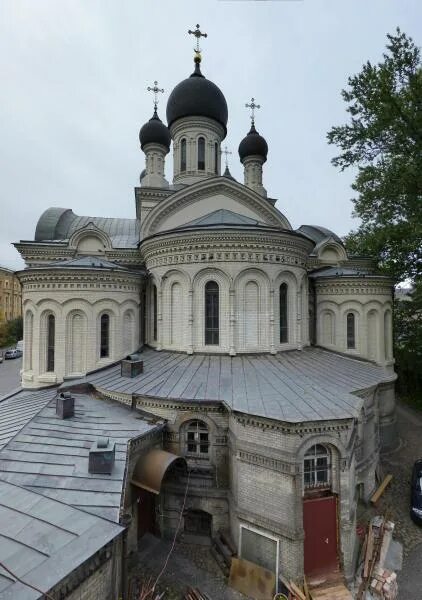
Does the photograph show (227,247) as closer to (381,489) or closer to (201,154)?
(381,489)

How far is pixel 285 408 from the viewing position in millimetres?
8227

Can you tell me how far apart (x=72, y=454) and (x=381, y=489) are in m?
9.78

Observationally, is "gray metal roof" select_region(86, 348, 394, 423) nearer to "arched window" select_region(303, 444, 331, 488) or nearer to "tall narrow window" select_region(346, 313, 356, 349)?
"arched window" select_region(303, 444, 331, 488)

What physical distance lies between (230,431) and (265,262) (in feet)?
20.3

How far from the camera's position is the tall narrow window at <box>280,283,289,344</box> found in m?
13.3

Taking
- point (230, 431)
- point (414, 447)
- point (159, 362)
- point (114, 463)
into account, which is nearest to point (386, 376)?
point (414, 447)

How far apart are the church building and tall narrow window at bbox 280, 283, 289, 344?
5cm

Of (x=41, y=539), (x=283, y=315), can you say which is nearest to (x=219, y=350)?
(x=283, y=315)

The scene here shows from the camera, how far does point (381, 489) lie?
11.1 metres

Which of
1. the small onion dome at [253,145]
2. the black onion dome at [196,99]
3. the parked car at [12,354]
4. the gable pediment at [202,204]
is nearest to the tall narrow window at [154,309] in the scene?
the gable pediment at [202,204]

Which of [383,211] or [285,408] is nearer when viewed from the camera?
[285,408]

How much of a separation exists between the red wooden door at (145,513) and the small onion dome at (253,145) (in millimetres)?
20582

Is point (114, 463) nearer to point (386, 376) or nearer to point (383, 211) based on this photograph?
point (386, 376)

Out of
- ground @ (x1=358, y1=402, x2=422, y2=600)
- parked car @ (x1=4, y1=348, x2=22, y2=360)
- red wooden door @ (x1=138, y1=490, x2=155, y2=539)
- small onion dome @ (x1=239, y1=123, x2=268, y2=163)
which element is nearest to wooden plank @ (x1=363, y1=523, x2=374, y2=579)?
ground @ (x1=358, y1=402, x2=422, y2=600)
